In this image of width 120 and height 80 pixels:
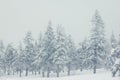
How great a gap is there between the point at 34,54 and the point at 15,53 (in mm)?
8204

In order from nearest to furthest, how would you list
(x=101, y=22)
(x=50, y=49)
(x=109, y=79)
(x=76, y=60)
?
(x=109, y=79)
(x=101, y=22)
(x=50, y=49)
(x=76, y=60)

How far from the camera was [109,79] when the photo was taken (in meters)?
38.8

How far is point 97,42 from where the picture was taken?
60.8 meters

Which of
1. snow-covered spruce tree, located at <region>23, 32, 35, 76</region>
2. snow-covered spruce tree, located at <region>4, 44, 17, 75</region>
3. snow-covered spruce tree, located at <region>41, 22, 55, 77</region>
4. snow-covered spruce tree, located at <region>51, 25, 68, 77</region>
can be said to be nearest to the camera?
snow-covered spruce tree, located at <region>51, 25, 68, 77</region>

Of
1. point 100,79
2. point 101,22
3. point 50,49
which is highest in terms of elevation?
point 101,22

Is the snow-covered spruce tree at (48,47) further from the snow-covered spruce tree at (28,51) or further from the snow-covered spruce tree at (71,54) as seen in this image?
the snow-covered spruce tree at (71,54)

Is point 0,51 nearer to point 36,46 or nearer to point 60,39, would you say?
point 36,46

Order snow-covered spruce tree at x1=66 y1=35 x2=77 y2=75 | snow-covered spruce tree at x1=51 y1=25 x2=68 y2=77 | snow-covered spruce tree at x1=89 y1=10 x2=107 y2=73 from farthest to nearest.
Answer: snow-covered spruce tree at x1=66 y1=35 x2=77 y2=75
snow-covered spruce tree at x1=51 y1=25 x2=68 y2=77
snow-covered spruce tree at x1=89 y1=10 x2=107 y2=73

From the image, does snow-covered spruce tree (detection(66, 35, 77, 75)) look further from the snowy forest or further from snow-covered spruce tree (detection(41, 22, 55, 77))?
snow-covered spruce tree (detection(41, 22, 55, 77))

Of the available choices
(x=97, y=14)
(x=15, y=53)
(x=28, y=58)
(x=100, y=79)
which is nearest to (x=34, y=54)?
(x=28, y=58)

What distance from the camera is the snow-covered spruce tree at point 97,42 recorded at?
60.7 metres

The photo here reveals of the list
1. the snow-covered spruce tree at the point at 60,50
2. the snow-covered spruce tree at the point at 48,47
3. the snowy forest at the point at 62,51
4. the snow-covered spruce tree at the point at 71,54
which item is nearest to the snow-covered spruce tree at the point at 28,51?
the snowy forest at the point at 62,51

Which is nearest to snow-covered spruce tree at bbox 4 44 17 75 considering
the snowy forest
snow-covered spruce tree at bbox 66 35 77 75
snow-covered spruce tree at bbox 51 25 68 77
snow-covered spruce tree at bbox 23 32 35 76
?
the snowy forest

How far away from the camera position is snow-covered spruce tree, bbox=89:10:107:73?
199 ft
